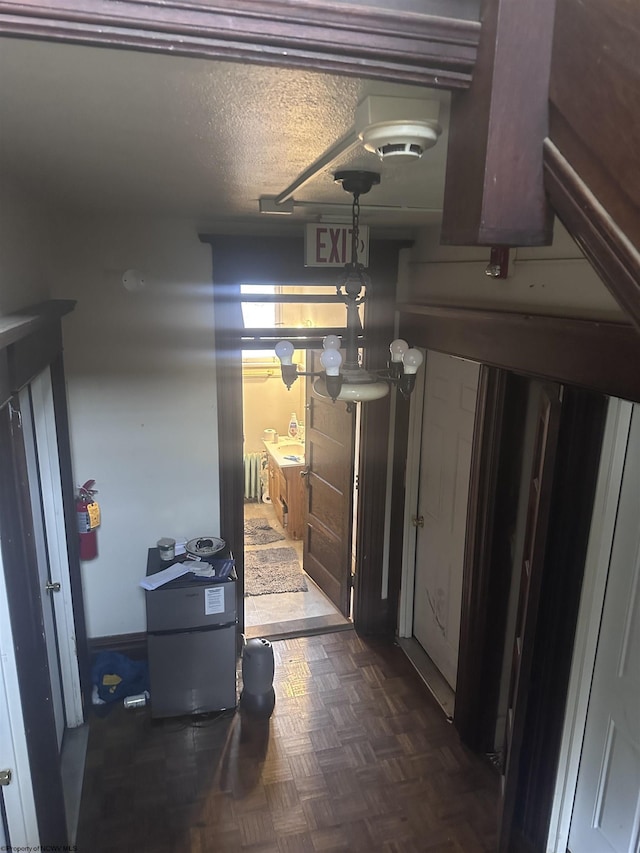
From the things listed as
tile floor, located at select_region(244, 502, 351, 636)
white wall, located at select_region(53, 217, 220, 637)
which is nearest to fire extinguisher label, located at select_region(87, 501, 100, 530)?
white wall, located at select_region(53, 217, 220, 637)

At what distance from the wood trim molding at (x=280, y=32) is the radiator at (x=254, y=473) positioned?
224 inches

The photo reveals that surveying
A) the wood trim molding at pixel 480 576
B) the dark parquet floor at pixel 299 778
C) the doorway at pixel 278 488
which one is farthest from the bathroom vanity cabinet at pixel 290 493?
the wood trim molding at pixel 480 576

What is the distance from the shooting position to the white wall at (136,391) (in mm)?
3039

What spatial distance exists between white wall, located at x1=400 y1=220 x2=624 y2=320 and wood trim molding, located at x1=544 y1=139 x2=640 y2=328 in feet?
4.16

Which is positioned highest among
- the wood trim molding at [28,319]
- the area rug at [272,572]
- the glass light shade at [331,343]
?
the wood trim molding at [28,319]

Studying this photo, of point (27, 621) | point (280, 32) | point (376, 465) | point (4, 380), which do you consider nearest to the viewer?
point (280, 32)

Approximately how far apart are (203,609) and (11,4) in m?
2.81

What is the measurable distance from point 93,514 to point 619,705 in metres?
2.56

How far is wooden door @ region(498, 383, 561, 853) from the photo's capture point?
6.91ft

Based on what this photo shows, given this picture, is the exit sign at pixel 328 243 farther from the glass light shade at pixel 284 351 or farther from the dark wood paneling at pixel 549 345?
the glass light shade at pixel 284 351

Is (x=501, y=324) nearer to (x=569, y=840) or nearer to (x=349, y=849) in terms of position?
(x=569, y=840)

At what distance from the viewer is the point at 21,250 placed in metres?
2.12

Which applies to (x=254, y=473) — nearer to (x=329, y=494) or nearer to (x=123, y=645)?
(x=329, y=494)

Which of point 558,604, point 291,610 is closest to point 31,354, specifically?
point 558,604
